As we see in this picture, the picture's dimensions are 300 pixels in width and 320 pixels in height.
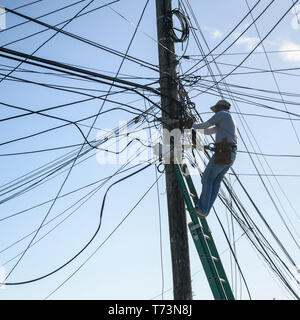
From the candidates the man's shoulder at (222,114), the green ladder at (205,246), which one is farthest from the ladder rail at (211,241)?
the man's shoulder at (222,114)

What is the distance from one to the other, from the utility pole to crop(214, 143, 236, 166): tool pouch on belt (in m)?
0.69

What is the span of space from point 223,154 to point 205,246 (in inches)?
50.9

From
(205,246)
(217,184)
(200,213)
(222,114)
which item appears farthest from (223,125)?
(205,246)

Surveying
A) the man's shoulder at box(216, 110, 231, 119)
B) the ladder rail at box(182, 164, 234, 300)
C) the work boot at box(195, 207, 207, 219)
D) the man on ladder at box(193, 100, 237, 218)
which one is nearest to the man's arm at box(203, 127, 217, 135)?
the man on ladder at box(193, 100, 237, 218)

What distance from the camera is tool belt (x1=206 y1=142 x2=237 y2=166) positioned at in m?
7.36

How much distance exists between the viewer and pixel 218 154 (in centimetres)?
739

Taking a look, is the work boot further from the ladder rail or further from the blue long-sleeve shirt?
the blue long-sleeve shirt

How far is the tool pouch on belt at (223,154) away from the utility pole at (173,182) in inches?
27.3

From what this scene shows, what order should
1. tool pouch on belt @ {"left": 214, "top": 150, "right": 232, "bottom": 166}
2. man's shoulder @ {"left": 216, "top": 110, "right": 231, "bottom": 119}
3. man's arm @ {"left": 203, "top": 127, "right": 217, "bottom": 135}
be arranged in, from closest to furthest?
tool pouch on belt @ {"left": 214, "top": 150, "right": 232, "bottom": 166}, man's shoulder @ {"left": 216, "top": 110, "right": 231, "bottom": 119}, man's arm @ {"left": 203, "top": 127, "right": 217, "bottom": 135}

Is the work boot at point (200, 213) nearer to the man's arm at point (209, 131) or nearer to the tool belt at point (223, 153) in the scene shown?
the tool belt at point (223, 153)

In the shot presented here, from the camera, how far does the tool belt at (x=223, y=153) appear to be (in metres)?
7.36

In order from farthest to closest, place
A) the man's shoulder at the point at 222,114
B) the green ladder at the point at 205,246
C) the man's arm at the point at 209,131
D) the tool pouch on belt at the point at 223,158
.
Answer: the man's arm at the point at 209,131 < the man's shoulder at the point at 222,114 < the tool pouch on belt at the point at 223,158 < the green ladder at the point at 205,246

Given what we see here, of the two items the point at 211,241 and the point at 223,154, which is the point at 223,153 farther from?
the point at 211,241

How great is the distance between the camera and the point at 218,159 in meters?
7.37
